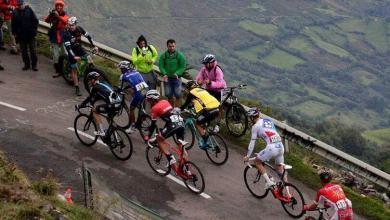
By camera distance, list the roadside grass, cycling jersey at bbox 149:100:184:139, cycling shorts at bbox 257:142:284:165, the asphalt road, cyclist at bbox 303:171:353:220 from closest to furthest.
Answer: the roadside grass → cyclist at bbox 303:171:353:220 → the asphalt road → cycling shorts at bbox 257:142:284:165 → cycling jersey at bbox 149:100:184:139

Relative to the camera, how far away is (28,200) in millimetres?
8055

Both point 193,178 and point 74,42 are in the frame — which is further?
point 74,42

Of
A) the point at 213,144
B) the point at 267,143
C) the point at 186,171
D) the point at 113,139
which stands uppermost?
the point at 267,143

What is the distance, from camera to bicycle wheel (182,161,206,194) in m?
12.0

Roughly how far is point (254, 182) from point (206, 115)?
2048mm

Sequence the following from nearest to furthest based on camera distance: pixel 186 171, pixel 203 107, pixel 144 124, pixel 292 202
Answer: pixel 292 202 < pixel 186 171 < pixel 203 107 < pixel 144 124

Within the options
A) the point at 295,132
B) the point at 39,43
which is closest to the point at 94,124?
the point at 295,132

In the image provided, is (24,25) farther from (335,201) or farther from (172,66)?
(335,201)

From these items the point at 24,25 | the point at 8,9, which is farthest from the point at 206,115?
the point at 8,9

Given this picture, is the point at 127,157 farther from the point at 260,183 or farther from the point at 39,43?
the point at 39,43

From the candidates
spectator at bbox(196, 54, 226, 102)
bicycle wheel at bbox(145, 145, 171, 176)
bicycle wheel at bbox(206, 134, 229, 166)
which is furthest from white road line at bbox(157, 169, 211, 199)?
spectator at bbox(196, 54, 226, 102)

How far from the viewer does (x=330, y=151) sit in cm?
1404

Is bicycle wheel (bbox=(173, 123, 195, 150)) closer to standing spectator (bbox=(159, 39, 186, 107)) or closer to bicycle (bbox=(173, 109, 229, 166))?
bicycle (bbox=(173, 109, 229, 166))

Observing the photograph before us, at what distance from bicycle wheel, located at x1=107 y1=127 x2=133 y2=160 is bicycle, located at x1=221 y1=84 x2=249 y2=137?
11.3 feet
